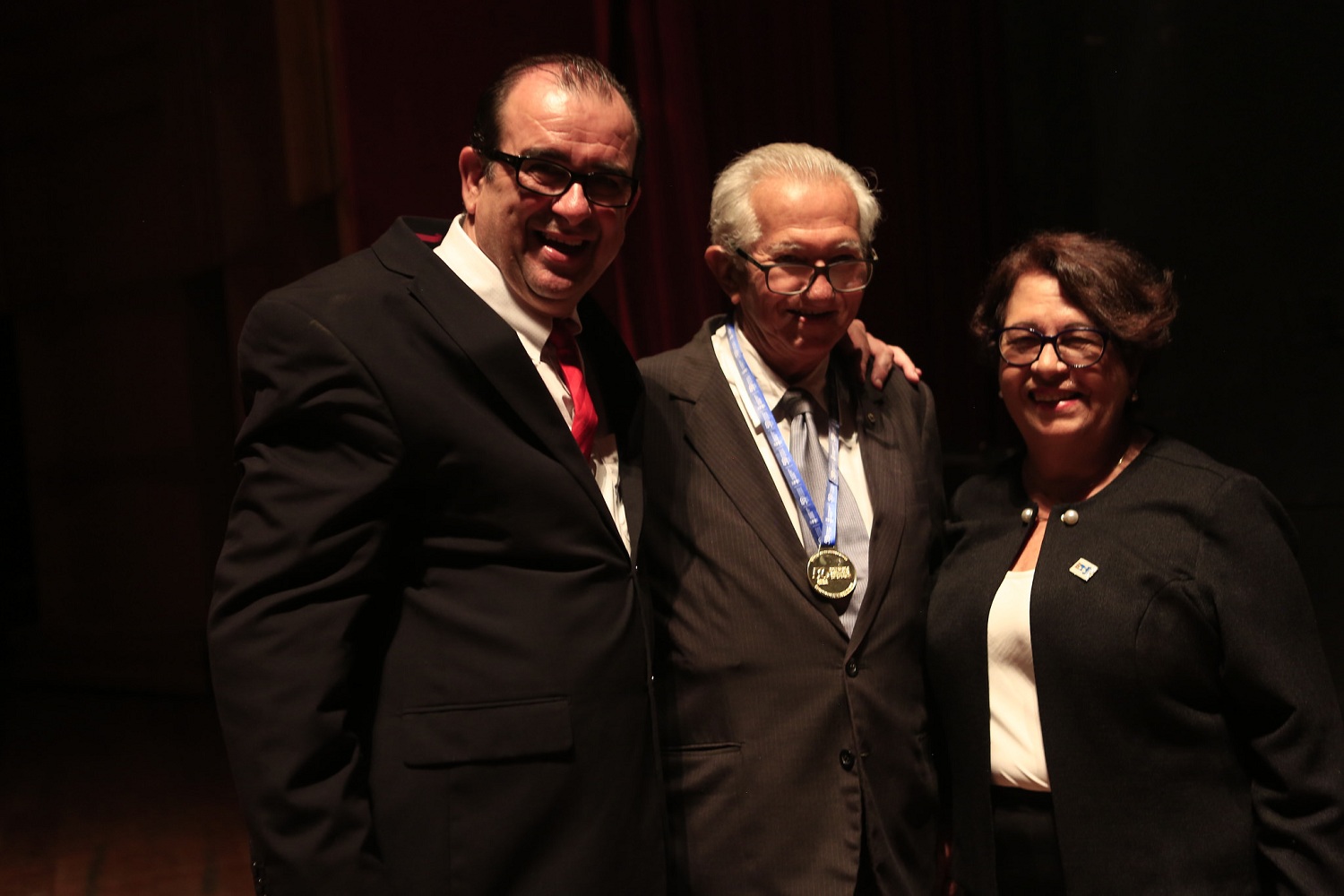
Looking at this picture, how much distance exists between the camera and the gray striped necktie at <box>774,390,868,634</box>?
214 cm

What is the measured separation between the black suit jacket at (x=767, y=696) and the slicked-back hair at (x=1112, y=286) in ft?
1.75

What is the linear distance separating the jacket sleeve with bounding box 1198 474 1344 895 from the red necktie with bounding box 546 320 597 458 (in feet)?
3.42

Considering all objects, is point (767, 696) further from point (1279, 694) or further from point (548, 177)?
point (548, 177)

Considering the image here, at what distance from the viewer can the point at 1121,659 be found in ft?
6.32

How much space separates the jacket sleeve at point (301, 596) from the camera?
148 cm

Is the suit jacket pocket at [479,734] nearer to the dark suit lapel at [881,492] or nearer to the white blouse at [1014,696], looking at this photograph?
the dark suit lapel at [881,492]

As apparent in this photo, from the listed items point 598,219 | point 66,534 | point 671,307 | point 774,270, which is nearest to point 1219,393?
point 671,307

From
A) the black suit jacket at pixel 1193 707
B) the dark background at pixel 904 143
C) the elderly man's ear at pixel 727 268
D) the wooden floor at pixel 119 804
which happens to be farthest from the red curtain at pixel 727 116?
the wooden floor at pixel 119 804

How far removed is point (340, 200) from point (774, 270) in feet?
5.29

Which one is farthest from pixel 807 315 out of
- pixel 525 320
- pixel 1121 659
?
pixel 1121 659

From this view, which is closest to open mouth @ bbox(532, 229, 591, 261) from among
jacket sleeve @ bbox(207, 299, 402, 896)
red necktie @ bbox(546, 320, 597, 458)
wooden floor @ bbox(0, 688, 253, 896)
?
red necktie @ bbox(546, 320, 597, 458)

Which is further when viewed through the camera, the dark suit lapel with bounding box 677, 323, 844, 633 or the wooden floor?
the wooden floor

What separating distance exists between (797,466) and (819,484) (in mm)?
55

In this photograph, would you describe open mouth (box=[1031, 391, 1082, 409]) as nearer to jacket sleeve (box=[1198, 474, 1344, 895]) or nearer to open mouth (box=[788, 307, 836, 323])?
jacket sleeve (box=[1198, 474, 1344, 895])
